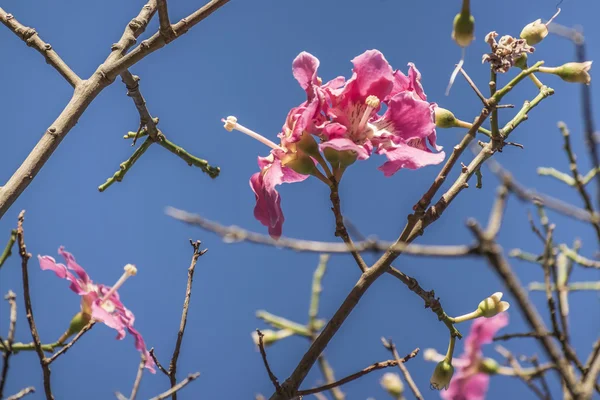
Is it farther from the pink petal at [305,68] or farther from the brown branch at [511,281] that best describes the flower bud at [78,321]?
the brown branch at [511,281]

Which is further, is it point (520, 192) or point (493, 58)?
point (493, 58)

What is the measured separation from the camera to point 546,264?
174 centimetres

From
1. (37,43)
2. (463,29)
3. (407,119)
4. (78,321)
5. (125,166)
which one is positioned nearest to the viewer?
(463,29)

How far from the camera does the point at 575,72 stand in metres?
2.22

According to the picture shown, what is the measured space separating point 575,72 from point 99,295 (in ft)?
7.42

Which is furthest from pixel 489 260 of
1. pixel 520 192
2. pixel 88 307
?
pixel 88 307

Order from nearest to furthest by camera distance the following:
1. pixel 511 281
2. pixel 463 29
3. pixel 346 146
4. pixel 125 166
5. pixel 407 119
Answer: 1. pixel 511 281
2. pixel 463 29
3. pixel 346 146
4. pixel 407 119
5. pixel 125 166

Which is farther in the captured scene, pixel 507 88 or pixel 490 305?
pixel 490 305

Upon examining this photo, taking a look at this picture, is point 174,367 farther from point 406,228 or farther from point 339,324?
point 406,228

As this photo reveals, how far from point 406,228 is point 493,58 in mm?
664

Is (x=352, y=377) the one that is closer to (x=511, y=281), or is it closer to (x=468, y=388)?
(x=468, y=388)

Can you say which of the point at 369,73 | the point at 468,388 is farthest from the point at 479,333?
the point at 369,73

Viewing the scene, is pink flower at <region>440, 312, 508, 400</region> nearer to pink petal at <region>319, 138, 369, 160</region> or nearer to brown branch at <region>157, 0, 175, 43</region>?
pink petal at <region>319, 138, 369, 160</region>

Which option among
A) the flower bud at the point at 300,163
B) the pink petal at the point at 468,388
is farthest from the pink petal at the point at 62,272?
the pink petal at the point at 468,388
